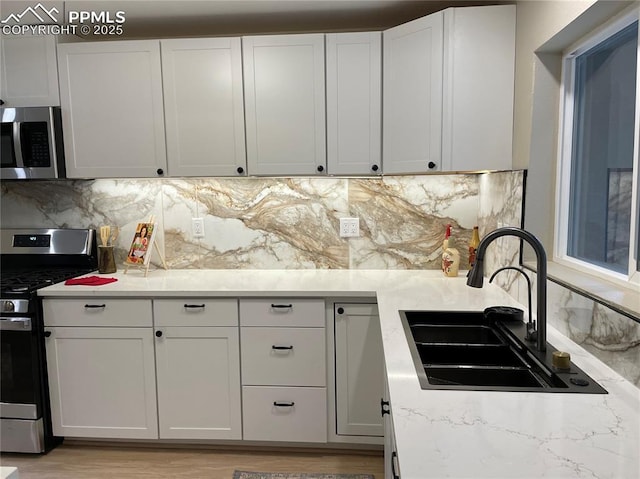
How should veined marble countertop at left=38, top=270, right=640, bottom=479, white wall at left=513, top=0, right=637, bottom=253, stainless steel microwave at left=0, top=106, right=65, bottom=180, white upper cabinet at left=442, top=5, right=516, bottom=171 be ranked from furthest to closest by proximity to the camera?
stainless steel microwave at left=0, top=106, right=65, bottom=180 < white upper cabinet at left=442, top=5, right=516, bottom=171 < white wall at left=513, top=0, right=637, bottom=253 < veined marble countertop at left=38, top=270, right=640, bottom=479

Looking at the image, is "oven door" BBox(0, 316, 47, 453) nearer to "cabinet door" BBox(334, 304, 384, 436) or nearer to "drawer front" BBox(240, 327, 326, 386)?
"drawer front" BBox(240, 327, 326, 386)

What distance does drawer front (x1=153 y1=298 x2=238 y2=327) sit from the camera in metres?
2.34

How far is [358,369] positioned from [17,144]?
2.21m

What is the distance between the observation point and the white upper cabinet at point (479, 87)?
2.19m

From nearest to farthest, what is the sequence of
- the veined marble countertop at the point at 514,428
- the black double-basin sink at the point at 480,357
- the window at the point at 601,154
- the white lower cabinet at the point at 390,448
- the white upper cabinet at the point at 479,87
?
1. the veined marble countertop at the point at 514,428
2. the white lower cabinet at the point at 390,448
3. the black double-basin sink at the point at 480,357
4. the window at the point at 601,154
5. the white upper cabinet at the point at 479,87

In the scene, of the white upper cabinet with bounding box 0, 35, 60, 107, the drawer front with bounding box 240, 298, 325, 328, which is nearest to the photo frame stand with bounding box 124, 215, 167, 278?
the drawer front with bounding box 240, 298, 325, 328

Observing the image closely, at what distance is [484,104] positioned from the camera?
2229 millimetres

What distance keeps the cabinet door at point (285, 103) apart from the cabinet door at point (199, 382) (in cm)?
94

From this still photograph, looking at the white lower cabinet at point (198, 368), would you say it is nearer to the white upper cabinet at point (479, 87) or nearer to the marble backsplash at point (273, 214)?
the marble backsplash at point (273, 214)

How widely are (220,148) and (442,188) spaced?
4.26 feet

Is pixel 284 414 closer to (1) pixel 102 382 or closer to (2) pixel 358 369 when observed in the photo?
(2) pixel 358 369

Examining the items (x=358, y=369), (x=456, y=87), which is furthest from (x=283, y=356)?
(x=456, y=87)

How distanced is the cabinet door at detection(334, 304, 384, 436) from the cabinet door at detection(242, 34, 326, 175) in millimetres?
811

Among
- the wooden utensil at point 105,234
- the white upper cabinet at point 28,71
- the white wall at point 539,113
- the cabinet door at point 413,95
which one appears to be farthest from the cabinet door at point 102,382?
the white wall at point 539,113
